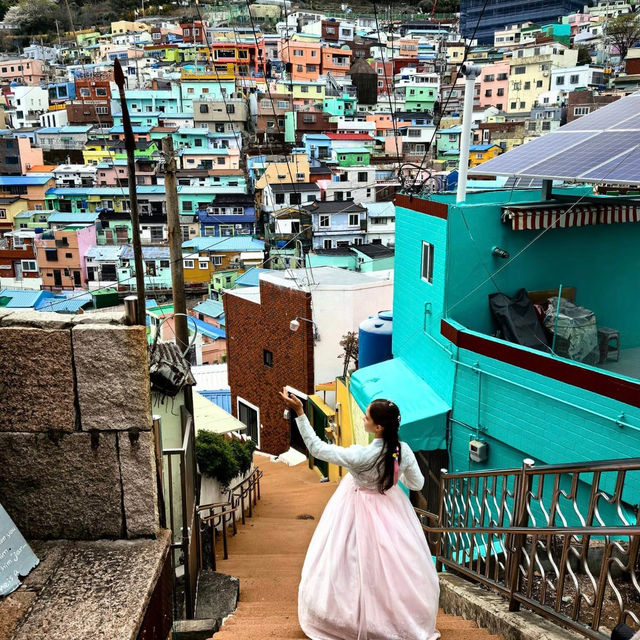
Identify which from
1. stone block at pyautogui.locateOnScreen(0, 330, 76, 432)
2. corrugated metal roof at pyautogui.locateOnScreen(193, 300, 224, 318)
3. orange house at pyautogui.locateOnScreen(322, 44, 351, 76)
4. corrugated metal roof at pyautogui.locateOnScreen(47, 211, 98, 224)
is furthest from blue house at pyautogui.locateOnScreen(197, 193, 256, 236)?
stone block at pyautogui.locateOnScreen(0, 330, 76, 432)

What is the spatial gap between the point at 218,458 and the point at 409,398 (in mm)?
3170

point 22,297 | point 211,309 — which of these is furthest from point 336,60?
point 22,297

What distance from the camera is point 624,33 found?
259 ft

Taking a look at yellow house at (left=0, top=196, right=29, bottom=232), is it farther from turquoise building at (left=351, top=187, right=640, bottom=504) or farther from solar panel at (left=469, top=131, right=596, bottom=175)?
solar panel at (left=469, top=131, right=596, bottom=175)

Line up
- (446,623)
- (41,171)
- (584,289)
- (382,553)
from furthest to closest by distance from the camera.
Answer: (41,171) → (584,289) → (446,623) → (382,553)

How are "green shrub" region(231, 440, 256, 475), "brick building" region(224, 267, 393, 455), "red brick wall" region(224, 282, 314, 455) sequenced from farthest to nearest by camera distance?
"red brick wall" region(224, 282, 314, 455) < "brick building" region(224, 267, 393, 455) < "green shrub" region(231, 440, 256, 475)

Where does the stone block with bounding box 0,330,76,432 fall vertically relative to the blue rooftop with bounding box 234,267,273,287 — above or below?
above

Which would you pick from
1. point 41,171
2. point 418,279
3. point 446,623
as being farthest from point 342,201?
point 446,623

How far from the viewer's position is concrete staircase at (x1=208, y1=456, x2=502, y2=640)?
407 centimetres

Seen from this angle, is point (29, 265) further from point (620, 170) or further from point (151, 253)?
point (620, 170)

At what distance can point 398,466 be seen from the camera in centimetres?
394

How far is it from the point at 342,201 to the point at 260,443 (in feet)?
116

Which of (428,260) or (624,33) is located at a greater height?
(624,33)

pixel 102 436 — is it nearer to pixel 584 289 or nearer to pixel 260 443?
pixel 584 289
